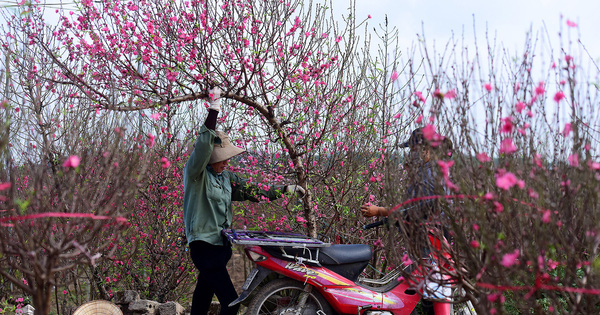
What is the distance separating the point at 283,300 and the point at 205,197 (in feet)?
3.65

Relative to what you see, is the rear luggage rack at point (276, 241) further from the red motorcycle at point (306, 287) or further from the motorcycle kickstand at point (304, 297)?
the motorcycle kickstand at point (304, 297)

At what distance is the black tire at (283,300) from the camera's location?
4047 mm

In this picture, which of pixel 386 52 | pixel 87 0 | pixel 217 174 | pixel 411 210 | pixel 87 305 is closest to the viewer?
pixel 411 210

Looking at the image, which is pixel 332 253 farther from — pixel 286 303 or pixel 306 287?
pixel 286 303

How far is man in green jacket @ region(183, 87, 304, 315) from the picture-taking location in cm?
430

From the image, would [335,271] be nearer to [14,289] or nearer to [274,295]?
[274,295]

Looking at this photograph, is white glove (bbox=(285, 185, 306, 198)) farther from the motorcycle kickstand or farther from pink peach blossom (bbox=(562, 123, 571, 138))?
pink peach blossom (bbox=(562, 123, 571, 138))

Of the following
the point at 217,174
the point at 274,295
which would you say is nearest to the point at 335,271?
the point at 274,295

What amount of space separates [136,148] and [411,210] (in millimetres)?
1657

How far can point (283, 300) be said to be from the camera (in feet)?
13.7

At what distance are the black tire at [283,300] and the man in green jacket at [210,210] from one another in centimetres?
40

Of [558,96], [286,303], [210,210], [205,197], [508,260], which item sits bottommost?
[286,303]

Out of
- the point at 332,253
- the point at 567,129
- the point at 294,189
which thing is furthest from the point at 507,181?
the point at 294,189

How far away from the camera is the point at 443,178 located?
2.62m
